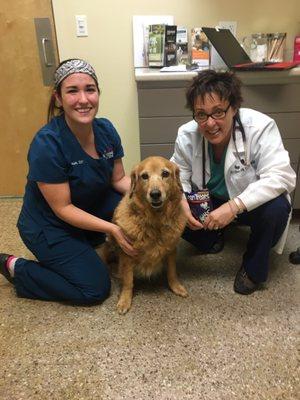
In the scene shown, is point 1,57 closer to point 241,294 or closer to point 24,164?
point 24,164

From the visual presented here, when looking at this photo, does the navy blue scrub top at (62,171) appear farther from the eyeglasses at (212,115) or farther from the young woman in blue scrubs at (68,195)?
the eyeglasses at (212,115)

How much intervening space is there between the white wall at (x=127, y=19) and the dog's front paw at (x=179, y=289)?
1687 mm

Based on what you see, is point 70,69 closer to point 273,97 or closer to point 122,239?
point 122,239

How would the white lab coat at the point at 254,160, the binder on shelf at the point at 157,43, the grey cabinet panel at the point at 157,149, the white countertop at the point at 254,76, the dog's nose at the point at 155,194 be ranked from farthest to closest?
1. the binder on shelf at the point at 157,43
2. the grey cabinet panel at the point at 157,149
3. the white countertop at the point at 254,76
4. the white lab coat at the point at 254,160
5. the dog's nose at the point at 155,194

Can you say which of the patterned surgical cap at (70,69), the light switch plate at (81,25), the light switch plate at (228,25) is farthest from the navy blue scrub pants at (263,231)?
the light switch plate at (81,25)

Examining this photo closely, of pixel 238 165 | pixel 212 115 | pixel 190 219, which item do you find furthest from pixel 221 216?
pixel 212 115

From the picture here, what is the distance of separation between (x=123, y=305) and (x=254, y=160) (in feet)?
3.01

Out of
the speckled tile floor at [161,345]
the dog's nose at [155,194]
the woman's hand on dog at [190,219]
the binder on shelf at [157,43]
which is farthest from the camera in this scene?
the binder on shelf at [157,43]

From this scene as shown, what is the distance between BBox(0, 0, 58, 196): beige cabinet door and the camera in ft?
7.98

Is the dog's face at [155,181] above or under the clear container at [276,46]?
under

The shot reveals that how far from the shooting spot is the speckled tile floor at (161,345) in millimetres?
1263

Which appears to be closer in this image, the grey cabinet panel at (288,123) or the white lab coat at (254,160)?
the white lab coat at (254,160)

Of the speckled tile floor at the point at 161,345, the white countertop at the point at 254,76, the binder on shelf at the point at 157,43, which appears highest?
the binder on shelf at the point at 157,43

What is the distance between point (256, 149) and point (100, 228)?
0.81m
